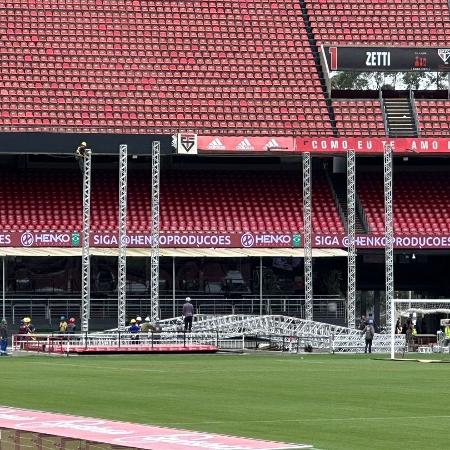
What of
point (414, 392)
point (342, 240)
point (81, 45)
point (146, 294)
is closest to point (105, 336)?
point (146, 294)

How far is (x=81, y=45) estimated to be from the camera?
64188mm

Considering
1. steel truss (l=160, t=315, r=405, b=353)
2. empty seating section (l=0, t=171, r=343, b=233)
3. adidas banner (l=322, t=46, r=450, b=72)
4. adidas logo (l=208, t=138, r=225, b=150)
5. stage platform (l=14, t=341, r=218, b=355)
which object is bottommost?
stage platform (l=14, t=341, r=218, b=355)

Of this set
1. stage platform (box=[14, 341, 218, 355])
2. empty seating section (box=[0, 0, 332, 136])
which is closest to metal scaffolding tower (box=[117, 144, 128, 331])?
stage platform (box=[14, 341, 218, 355])

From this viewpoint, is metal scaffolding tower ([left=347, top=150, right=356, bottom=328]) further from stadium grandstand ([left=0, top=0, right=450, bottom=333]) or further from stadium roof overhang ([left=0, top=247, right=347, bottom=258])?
stadium roof overhang ([left=0, top=247, right=347, bottom=258])

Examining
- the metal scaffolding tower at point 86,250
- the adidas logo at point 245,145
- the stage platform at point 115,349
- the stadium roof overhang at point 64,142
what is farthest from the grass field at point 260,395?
the adidas logo at point 245,145

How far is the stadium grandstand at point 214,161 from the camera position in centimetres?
5762

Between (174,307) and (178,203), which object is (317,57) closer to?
(178,203)

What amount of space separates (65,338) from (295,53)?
21.9 m

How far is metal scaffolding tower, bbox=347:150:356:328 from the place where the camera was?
54781 millimetres

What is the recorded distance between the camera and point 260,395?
89.9ft

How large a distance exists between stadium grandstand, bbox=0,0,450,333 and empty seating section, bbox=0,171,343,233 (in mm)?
87

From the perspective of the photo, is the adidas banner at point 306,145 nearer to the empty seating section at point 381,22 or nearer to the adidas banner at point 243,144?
the adidas banner at point 243,144

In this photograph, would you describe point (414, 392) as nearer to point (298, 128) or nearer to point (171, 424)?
point (171, 424)

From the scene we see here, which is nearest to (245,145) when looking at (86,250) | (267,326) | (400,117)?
(400,117)
